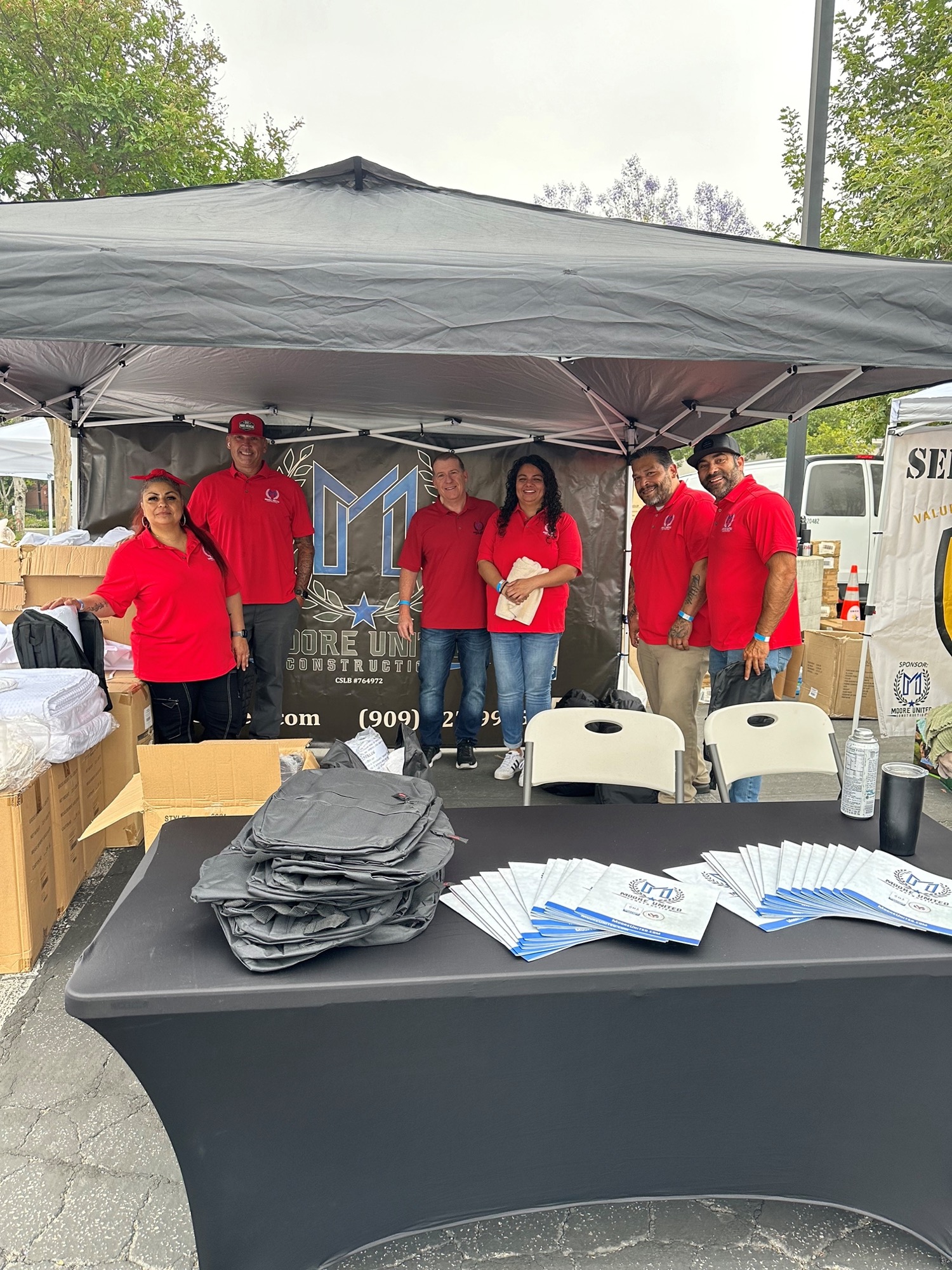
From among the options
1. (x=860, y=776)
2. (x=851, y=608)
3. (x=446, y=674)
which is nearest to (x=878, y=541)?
(x=851, y=608)

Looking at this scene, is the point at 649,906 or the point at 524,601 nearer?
the point at 649,906

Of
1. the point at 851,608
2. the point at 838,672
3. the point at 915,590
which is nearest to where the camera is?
the point at 915,590

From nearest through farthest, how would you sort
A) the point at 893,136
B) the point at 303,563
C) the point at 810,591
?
1. the point at 303,563
2. the point at 810,591
3. the point at 893,136

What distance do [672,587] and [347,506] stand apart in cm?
210

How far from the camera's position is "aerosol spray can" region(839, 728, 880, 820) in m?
1.92

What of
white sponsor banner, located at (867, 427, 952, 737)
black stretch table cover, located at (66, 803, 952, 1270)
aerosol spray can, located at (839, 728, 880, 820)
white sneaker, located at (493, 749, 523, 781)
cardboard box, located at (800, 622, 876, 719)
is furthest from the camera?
cardboard box, located at (800, 622, 876, 719)

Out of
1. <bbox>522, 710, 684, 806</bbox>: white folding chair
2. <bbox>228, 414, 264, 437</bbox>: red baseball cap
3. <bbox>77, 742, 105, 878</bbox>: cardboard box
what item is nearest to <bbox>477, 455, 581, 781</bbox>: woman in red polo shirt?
<bbox>228, 414, 264, 437</bbox>: red baseball cap

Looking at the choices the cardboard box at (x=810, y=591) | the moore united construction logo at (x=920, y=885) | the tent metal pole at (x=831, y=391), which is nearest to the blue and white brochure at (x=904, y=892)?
the moore united construction logo at (x=920, y=885)

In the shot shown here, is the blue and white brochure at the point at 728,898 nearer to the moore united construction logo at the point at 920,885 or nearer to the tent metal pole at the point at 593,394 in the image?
the moore united construction logo at the point at 920,885

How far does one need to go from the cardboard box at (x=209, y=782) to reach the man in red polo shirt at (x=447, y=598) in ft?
7.84

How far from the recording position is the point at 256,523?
4578 mm

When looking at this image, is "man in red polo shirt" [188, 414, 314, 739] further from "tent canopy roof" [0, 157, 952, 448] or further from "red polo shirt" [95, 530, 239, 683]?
"tent canopy roof" [0, 157, 952, 448]

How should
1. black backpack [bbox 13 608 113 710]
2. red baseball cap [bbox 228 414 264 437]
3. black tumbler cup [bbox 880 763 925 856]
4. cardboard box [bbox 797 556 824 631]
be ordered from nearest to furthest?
black tumbler cup [bbox 880 763 925 856], black backpack [bbox 13 608 113 710], red baseball cap [bbox 228 414 264 437], cardboard box [bbox 797 556 824 631]

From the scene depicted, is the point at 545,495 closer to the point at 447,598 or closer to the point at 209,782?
the point at 447,598
